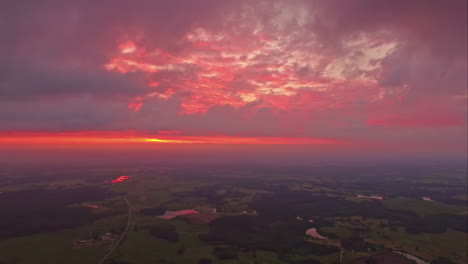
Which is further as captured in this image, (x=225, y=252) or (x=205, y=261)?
(x=225, y=252)

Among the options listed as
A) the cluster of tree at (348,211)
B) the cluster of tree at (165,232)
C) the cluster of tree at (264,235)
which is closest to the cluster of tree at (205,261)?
the cluster of tree at (264,235)

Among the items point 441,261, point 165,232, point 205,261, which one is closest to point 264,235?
point 205,261

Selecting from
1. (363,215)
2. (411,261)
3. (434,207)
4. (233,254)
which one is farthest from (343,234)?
(434,207)

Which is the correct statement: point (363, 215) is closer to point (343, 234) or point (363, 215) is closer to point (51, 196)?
point (343, 234)

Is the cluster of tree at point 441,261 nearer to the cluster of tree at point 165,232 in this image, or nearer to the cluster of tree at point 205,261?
the cluster of tree at point 205,261

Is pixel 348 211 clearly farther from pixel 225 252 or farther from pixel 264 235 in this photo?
pixel 225 252

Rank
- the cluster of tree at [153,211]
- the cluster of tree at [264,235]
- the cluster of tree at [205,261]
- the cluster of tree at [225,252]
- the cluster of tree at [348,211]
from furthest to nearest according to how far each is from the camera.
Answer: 1. the cluster of tree at [153,211]
2. the cluster of tree at [348,211]
3. the cluster of tree at [264,235]
4. the cluster of tree at [225,252]
5. the cluster of tree at [205,261]

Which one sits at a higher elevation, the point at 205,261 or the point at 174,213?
the point at 205,261

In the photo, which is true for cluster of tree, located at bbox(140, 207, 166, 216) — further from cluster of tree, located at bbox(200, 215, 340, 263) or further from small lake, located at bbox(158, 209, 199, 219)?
cluster of tree, located at bbox(200, 215, 340, 263)

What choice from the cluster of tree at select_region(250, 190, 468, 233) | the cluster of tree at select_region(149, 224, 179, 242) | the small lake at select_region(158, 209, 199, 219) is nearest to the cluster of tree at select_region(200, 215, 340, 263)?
the cluster of tree at select_region(149, 224, 179, 242)
